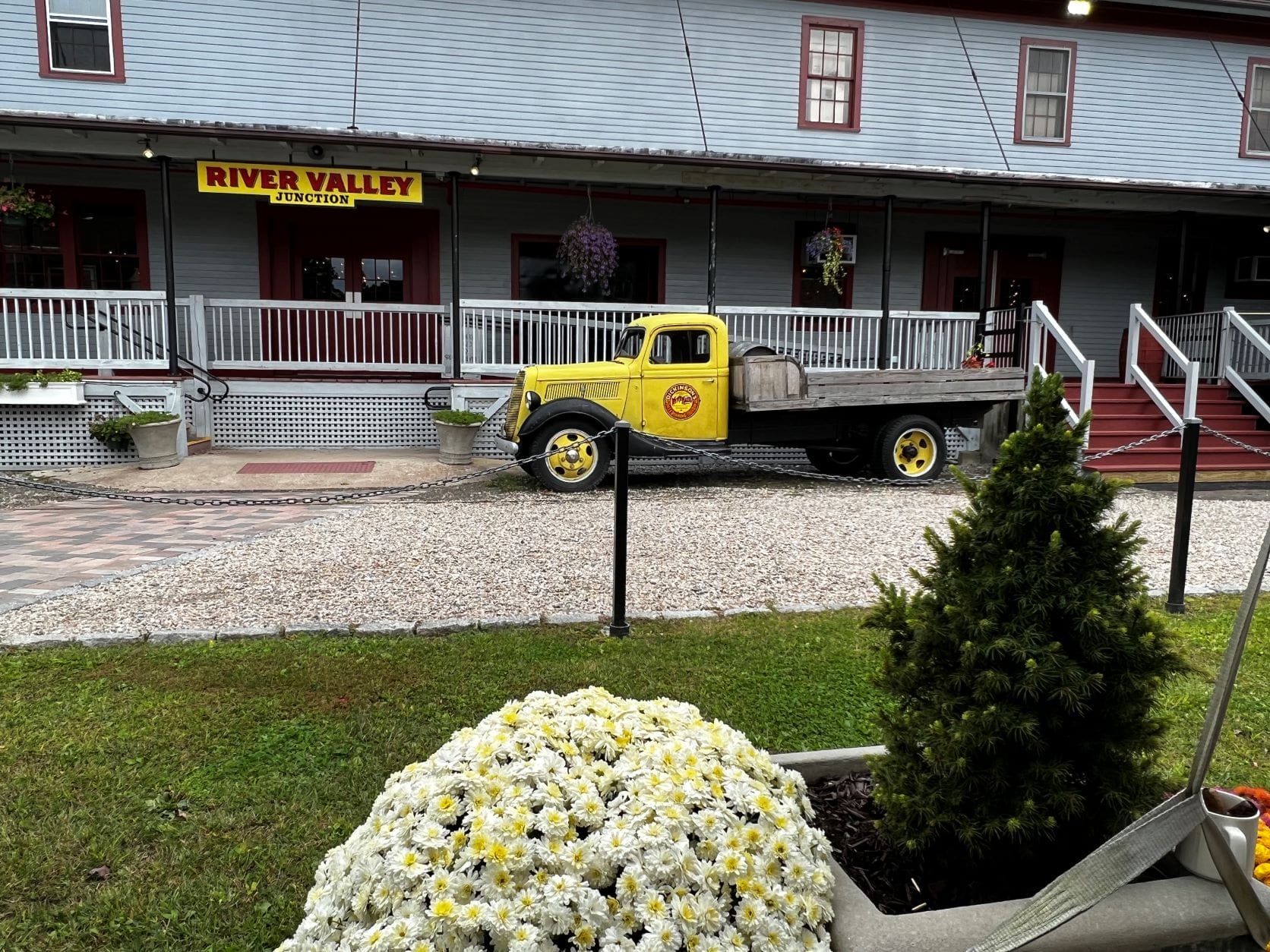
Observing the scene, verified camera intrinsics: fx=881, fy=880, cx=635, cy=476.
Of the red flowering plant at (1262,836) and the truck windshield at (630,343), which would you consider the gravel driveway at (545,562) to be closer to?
the truck windshield at (630,343)

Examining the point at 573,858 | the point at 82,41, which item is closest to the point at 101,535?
the point at 573,858

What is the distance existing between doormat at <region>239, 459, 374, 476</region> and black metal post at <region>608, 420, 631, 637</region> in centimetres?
649

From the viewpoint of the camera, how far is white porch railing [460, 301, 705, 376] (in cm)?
1268

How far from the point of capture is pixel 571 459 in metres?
9.98

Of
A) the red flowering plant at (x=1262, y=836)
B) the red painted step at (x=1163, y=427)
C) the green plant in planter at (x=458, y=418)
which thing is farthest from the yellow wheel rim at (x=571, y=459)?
the red flowering plant at (x=1262, y=836)

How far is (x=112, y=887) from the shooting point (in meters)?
2.60

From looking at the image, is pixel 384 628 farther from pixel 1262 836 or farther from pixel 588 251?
pixel 588 251

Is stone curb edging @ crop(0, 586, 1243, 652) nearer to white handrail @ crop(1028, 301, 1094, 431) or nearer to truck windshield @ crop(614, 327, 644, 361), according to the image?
truck windshield @ crop(614, 327, 644, 361)

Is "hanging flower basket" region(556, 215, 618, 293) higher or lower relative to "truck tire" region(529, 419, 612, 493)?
higher

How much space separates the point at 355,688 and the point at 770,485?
299 inches

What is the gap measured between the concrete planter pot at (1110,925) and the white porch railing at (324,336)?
11.9 m

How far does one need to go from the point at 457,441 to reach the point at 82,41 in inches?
343

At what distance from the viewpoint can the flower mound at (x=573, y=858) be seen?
1.66m

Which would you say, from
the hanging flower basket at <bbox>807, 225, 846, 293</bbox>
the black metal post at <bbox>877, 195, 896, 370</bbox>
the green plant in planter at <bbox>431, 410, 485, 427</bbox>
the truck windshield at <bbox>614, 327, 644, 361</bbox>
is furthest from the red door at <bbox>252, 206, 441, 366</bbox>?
the black metal post at <bbox>877, 195, 896, 370</bbox>
